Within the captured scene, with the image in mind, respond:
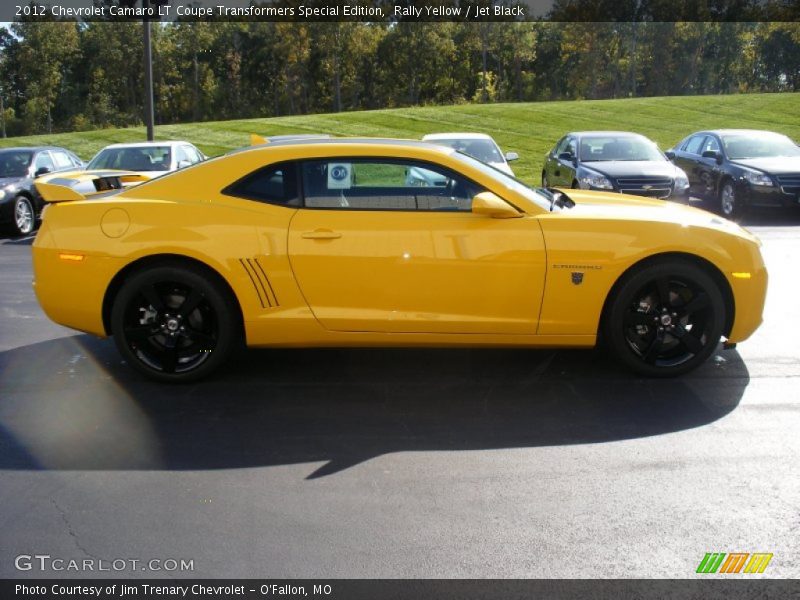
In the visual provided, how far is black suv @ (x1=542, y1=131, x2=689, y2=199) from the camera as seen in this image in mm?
12805

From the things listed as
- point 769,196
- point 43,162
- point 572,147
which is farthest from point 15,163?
point 769,196

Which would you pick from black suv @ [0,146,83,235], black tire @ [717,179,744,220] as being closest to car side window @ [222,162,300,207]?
black suv @ [0,146,83,235]

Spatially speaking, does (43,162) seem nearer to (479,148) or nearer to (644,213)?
(479,148)

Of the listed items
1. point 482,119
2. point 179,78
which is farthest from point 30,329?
point 179,78

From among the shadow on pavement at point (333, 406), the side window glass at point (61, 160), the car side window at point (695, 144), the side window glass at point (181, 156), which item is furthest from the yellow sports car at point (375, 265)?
the car side window at point (695, 144)

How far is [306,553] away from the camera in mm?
3242

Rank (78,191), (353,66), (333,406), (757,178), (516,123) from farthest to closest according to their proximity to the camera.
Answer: (353,66), (516,123), (757,178), (78,191), (333,406)

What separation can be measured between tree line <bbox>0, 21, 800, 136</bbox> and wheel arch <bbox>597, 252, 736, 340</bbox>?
A: 159 ft

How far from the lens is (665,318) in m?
5.21

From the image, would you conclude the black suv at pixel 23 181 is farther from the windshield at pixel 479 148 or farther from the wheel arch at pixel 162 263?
the wheel arch at pixel 162 263

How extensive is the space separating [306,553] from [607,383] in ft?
8.67

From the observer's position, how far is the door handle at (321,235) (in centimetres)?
504

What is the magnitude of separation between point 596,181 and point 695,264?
803 cm

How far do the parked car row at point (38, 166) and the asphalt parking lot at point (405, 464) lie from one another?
7562 mm
